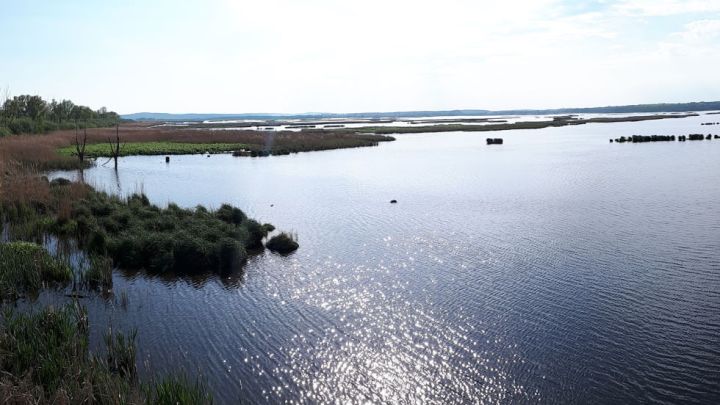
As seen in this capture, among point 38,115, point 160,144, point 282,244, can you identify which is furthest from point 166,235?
point 38,115

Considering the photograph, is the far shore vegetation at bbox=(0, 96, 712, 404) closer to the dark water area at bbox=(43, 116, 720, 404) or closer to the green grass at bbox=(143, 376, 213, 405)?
the green grass at bbox=(143, 376, 213, 405)

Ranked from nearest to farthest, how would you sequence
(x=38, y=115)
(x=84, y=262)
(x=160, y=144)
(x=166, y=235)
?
(x=84, y=262)
(x=166, y=235)
(x=160, y=144)
(x=38, y=115)

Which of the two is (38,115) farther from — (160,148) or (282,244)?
(282,244)

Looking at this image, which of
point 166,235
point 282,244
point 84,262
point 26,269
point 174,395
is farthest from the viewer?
point 282,244

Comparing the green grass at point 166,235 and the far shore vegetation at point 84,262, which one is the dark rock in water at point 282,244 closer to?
the far shore vegetation at point 84,262

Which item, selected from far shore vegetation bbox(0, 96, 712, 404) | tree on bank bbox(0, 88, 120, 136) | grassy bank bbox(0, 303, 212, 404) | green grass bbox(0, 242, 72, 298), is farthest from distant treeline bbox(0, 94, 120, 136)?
grassy bank bbox(0, 303, 212, 404)

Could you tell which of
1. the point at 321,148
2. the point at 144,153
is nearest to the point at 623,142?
the point at 321,148

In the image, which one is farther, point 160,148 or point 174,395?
point 160,148
